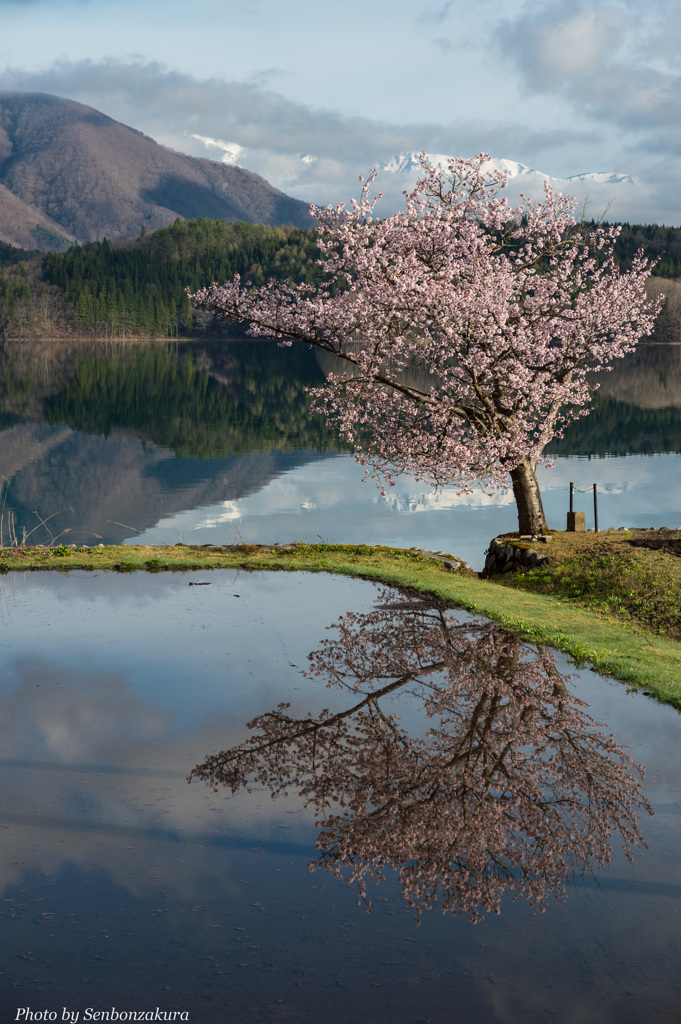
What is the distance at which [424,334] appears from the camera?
82.0 feet

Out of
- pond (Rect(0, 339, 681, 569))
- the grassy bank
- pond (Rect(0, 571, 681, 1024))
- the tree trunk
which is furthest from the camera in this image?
pond (Rect(0, 339, 681, 569))

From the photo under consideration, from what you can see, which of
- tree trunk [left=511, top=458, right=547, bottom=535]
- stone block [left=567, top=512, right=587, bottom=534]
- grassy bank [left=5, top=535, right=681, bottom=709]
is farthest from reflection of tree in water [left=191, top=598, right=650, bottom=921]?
stone block [left=567, top=512, right=587, bottom=534]

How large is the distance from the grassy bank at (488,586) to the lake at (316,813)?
84 cm

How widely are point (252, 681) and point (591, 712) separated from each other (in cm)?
A: 527

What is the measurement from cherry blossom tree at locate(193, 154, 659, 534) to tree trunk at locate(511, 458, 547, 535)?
4cm

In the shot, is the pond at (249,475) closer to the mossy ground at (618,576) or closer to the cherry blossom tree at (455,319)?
the cherry blossom tree at (455,319)

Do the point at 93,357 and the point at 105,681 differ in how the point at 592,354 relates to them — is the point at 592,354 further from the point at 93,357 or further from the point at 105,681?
the point at 93,357

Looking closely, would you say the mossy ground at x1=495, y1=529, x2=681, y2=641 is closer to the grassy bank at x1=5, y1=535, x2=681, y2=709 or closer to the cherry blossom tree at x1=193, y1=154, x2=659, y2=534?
the grassy bank at x1=5, y1=535, x2=681, y2=709

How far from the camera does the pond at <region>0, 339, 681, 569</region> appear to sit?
1494 inches

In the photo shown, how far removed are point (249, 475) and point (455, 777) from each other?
4283 cm

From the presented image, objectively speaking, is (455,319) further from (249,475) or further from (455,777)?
(249,475)

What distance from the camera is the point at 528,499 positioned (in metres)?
26.0

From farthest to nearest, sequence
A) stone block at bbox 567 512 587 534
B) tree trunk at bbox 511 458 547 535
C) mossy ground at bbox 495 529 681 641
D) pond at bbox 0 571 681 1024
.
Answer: stone block at bbox 567 512 587 534
tree trunk at bbox 511 458 547 535
mossy ground at bbox 495 529 681 641
pond at bbox 0 571 681 1024

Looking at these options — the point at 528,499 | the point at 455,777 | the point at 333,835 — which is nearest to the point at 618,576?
the point at 528,499
